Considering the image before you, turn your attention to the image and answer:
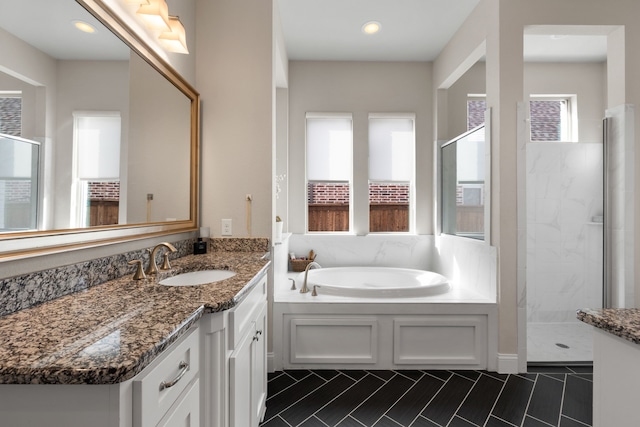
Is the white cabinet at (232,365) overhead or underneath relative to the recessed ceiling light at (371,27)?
→ underneath

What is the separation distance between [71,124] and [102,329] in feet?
2.59

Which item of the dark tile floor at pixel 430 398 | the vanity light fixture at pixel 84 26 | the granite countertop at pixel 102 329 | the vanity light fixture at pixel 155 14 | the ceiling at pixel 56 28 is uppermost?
the vanity light fixture at pixel 155 14

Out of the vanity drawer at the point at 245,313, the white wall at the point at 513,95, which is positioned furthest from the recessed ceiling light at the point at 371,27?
the vanity drawer at the point at 245,313

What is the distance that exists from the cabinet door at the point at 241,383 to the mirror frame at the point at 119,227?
725mm

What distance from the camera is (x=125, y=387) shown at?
620 mm

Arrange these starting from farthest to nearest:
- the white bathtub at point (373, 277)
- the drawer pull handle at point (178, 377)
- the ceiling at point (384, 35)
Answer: the white bathtub at point (373, 277) → the ceiling at point (384, 35) → the drawer pull handle at point (178, 377)

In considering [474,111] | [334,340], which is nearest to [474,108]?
[474,111]

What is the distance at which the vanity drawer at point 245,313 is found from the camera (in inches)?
45.5

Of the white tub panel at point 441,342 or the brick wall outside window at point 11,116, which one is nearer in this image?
the brick wall outside window at point 11,116

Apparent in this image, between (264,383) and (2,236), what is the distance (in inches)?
56.9

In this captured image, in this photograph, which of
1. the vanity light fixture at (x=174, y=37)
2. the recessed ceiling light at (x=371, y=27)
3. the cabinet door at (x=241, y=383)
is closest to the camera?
the cabinet door at (x=241, y=383)

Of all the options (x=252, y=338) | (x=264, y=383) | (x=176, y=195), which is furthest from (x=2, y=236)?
(x=264, y=383)

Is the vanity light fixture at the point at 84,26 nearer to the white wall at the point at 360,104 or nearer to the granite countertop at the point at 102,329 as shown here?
the granite countertop at the point at 102,329

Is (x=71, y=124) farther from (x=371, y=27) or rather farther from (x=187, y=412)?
(x=371, y=27)
